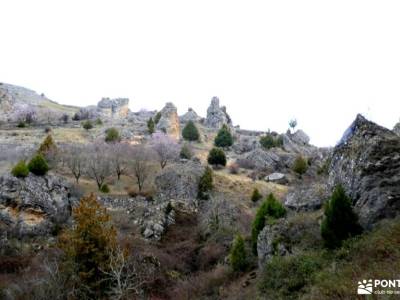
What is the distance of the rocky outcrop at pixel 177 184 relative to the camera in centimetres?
4111

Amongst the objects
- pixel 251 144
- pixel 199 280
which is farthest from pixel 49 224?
pixel 251 144

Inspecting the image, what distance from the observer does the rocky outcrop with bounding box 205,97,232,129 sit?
83.2m

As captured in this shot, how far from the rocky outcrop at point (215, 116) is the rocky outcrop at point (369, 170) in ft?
206

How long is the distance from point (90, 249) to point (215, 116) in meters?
62.9

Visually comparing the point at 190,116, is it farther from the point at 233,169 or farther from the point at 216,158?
the point at 233,169

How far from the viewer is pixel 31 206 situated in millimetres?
32406

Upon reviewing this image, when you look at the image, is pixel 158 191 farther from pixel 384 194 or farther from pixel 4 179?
pixel 384 194

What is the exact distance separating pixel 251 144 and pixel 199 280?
4667 centimetres

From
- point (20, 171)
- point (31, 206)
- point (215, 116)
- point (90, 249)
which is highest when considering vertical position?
point (215, 116)

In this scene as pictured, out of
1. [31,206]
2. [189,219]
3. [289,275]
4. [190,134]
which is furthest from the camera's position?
[190,134]

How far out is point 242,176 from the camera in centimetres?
5009

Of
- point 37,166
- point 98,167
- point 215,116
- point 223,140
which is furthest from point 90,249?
point 215,116

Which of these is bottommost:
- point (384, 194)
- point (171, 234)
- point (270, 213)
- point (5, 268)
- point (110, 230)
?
point (5, 268)

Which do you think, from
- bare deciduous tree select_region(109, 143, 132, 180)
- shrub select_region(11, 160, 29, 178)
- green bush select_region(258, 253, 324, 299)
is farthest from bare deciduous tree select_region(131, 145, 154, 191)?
green bush select_region(258, 253, 324, 299)
